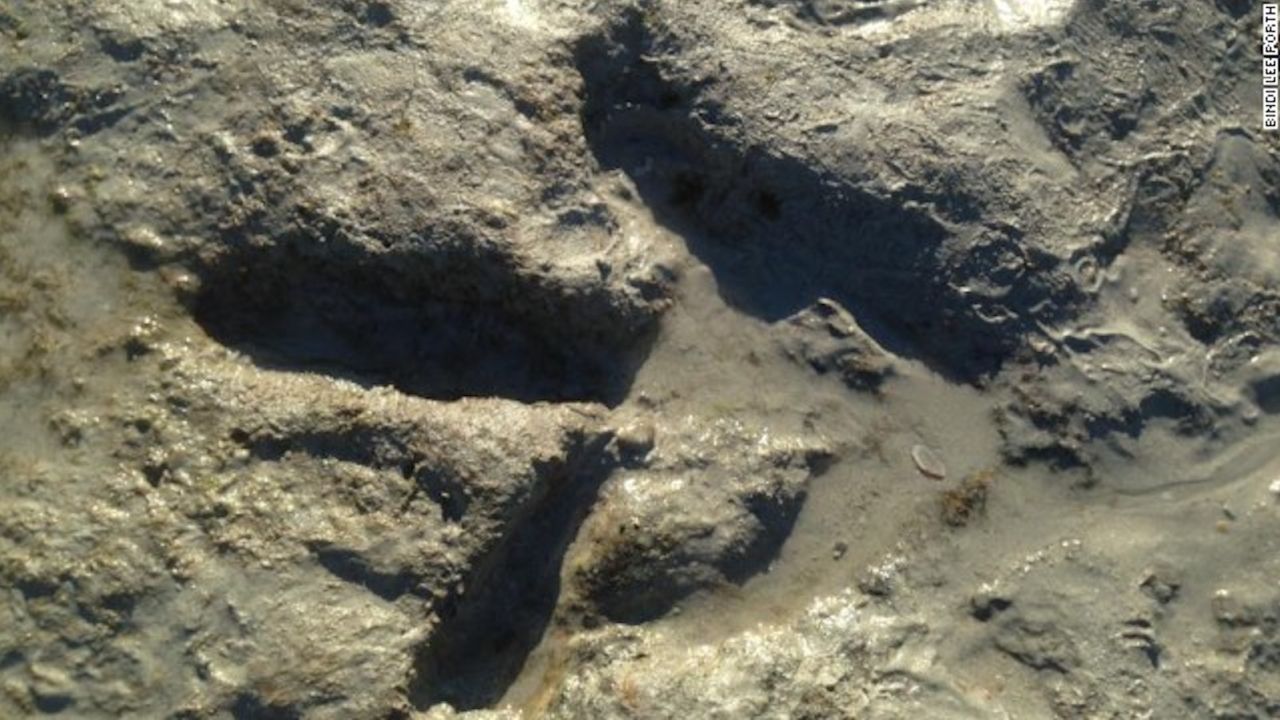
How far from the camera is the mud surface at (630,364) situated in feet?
8.68

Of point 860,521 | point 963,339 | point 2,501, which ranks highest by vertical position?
point 963,339

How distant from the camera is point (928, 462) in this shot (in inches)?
119

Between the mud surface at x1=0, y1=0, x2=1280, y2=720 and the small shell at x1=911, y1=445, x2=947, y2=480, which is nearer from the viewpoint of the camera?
the mud surface at x1=0, y1=0, x2=1280, y2=720

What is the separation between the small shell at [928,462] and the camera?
300 centimetres

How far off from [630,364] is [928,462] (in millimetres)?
718

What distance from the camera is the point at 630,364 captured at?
3.02 m

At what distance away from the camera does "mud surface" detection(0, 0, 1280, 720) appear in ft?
8.68

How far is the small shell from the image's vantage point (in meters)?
3.00

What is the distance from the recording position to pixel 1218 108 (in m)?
3.36

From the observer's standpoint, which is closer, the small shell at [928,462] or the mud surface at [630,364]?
the mud surface at [630,364]

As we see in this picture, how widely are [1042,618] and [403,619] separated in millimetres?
1362

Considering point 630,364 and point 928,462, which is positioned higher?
point 928,462

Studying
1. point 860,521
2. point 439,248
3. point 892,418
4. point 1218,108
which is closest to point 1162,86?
point 1218,108

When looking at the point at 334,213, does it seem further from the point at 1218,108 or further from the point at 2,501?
the point at 1218,108
